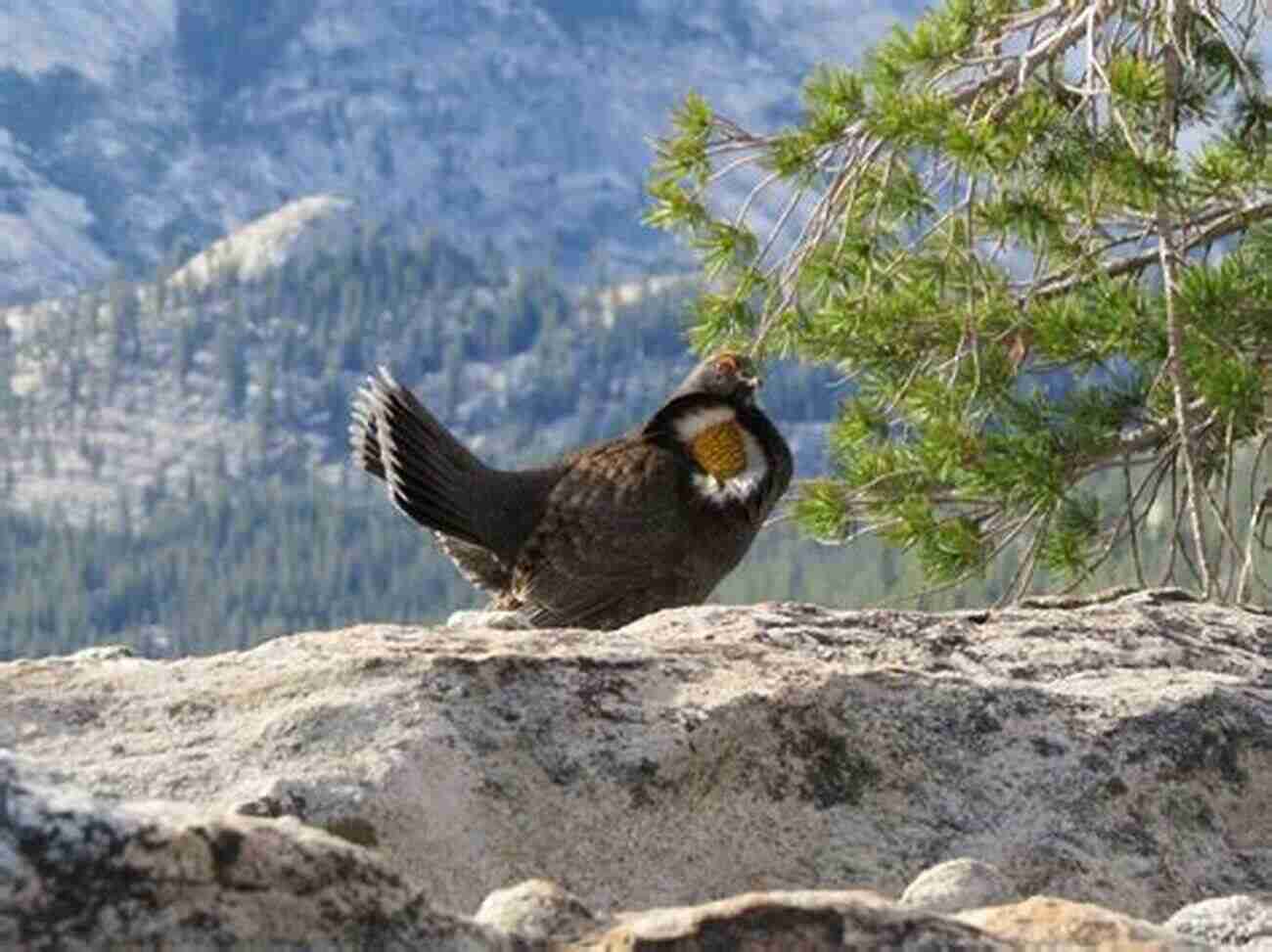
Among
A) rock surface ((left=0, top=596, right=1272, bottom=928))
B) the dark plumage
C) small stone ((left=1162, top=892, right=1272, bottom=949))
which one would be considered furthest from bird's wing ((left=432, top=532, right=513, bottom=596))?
small stone ((left=1162, top=892, right=1272, bottom=949))

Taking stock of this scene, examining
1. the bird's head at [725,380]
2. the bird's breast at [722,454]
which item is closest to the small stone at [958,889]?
the bird's breast at [722,454]

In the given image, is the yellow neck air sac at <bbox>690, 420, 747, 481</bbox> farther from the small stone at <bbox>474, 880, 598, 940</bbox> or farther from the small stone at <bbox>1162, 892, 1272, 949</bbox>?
the small stone at <bbox>474, 880, 598, 940</bbox>

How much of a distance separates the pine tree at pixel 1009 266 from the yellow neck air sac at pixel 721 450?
253 centimetres

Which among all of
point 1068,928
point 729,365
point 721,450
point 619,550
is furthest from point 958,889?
point 729,365

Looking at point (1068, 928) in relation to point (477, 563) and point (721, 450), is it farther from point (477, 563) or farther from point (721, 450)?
point (477, 563)

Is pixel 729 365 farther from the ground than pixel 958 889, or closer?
farther from the ground

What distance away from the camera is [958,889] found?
4.22 m

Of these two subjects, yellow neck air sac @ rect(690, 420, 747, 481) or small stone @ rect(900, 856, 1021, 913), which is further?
yellow neck air sac @ rect(690, 420, 747, 481)

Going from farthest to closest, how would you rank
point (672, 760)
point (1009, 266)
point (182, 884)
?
point (1009, 266)
point (672, 760)
point (182, 884)

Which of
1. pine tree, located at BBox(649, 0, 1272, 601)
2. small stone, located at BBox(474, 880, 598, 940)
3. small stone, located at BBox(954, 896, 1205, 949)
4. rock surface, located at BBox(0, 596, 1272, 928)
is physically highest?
pine tree, located at BBox(649, 0, 1272, 601)

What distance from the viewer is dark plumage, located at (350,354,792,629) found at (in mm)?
10023

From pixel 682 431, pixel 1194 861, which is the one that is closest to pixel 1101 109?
pixel 682 431

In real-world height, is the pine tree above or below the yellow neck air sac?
above

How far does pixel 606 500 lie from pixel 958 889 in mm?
6172
